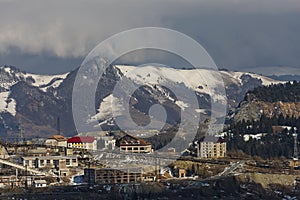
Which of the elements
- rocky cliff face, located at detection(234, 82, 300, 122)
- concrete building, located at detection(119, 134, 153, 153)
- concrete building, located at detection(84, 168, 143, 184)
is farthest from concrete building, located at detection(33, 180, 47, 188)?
rocky cliff face, located at detection(234, 82, 300, 122)

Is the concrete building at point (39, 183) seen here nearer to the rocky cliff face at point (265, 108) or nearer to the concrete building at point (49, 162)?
the concrete building at point (49, 162)

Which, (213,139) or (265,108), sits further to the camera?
(265,108)

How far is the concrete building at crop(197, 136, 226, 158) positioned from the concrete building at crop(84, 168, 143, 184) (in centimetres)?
1441

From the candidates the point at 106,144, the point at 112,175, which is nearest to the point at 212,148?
the point at 106,144

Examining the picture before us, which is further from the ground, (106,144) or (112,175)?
(106,144)

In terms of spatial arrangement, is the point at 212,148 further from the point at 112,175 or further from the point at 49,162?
the point at 112,175

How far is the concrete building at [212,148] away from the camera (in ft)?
239

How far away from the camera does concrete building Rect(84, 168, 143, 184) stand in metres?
58.0

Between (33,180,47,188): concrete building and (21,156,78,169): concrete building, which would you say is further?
(21,156,78,169): concrete building

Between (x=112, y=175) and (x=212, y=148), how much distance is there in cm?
1592

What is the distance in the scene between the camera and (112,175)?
192ft

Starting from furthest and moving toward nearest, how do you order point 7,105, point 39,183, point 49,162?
point 7,105
point 49,162
point 39,183

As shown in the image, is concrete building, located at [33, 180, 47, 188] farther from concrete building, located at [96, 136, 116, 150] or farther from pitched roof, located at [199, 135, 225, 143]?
concrete building, located at [96, 136, 116, 150]

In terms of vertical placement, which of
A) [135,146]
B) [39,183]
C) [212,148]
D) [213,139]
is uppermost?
[213,139]
